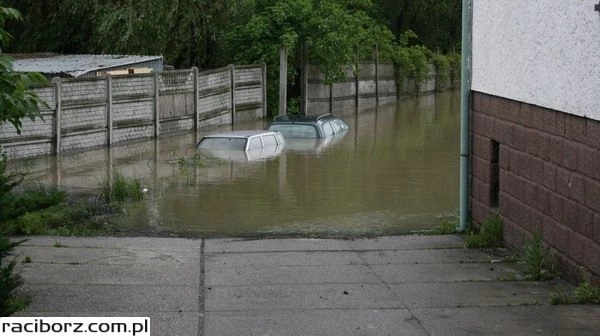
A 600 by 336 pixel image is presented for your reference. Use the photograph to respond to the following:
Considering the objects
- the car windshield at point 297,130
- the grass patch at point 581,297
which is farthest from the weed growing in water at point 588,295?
the car windshield at point 297,130

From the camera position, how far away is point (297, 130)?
30750mm

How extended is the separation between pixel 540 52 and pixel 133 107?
2016 cm

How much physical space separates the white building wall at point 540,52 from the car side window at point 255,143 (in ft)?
42.3

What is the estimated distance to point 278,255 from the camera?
43.4 feet

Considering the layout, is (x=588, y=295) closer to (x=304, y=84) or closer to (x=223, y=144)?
(x=223, y=144)

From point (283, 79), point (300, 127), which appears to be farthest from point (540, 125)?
point (283, 79)

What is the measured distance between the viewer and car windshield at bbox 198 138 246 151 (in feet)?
89.4

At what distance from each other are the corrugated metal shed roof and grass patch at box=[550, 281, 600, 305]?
70.9 ft

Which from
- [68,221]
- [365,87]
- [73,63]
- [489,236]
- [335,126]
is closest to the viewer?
[489,236]

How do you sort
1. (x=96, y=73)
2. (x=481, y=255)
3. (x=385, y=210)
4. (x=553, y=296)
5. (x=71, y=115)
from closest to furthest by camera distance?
(x=553, y=296), (x=481, y=255), (x=385, y=210), (x=71, y=115), (x=96, y=73)

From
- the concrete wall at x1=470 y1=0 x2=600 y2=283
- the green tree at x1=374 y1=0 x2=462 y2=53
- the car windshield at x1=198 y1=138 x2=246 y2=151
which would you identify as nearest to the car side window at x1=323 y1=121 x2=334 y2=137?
the car windshield at x1=198 y1=138 x2=246 y2=151

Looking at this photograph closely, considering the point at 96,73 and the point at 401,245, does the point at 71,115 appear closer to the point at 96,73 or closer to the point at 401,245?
the point at 96,73

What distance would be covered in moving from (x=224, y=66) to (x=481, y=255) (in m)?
27.8

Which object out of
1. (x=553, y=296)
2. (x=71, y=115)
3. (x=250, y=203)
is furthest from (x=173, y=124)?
(x=553, y=296)
